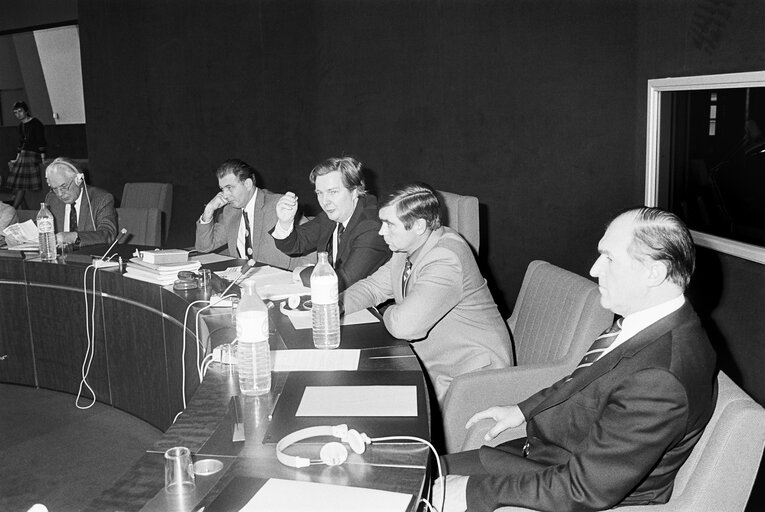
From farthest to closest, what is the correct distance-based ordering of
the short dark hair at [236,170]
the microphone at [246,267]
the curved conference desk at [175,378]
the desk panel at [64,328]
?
the short dark hair at [236,170] → the desk panel at [64,328] → the microphone at [246,267] → the curved conference desk at [175,378]

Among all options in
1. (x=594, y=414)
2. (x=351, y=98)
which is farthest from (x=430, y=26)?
(x=594, y=414)

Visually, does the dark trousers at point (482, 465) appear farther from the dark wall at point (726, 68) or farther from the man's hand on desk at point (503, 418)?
the dark wall at point (726, 68)

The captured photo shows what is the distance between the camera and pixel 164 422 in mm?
3490

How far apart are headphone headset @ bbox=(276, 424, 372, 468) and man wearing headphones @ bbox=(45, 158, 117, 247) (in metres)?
3.24

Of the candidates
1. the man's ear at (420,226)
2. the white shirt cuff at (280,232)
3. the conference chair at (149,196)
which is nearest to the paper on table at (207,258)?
the white shirt cuff at (280,232)

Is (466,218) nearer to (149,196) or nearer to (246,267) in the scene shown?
(246,267)

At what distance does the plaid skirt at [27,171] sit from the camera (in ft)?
29.7

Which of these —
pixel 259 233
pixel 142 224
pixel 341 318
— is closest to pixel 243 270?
pixel 341 318

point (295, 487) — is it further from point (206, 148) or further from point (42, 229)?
point (206, 148)

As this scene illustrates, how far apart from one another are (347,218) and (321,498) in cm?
215

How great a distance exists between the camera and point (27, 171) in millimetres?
9125

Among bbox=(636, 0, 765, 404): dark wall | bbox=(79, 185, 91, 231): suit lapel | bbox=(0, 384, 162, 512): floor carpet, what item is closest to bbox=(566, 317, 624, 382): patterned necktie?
bbox=(636, 0, 765, 404): dark wall

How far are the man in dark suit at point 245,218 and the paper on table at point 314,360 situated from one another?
190cm

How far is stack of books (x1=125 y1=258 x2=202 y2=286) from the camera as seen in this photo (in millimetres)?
3385
